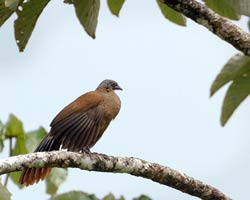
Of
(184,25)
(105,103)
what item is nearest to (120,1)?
(184,25)

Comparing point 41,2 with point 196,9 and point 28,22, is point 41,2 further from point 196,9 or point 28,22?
point 196,9

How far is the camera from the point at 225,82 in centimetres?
353

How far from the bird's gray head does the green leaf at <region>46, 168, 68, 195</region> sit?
1540 mm

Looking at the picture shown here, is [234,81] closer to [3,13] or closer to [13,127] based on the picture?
[3,13]

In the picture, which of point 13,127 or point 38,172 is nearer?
point 38,172

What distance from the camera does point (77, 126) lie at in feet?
15.9

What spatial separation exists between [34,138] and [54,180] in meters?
0.31

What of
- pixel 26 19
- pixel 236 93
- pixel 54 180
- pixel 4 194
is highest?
pixel 26 19

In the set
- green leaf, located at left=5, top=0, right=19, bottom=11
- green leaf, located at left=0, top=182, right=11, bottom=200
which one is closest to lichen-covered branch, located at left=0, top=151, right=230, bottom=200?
green leaf, located at left=0, top=182, right=11, bottom=200

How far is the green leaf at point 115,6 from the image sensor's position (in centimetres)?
375

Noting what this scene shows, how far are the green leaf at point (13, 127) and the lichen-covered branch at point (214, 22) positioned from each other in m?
1.54

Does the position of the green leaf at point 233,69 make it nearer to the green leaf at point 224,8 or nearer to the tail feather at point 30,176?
the green leaf at point 224,8

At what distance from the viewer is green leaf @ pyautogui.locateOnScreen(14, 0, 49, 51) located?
11.5 ft

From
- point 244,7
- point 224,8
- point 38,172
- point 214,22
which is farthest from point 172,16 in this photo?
point 38,172
